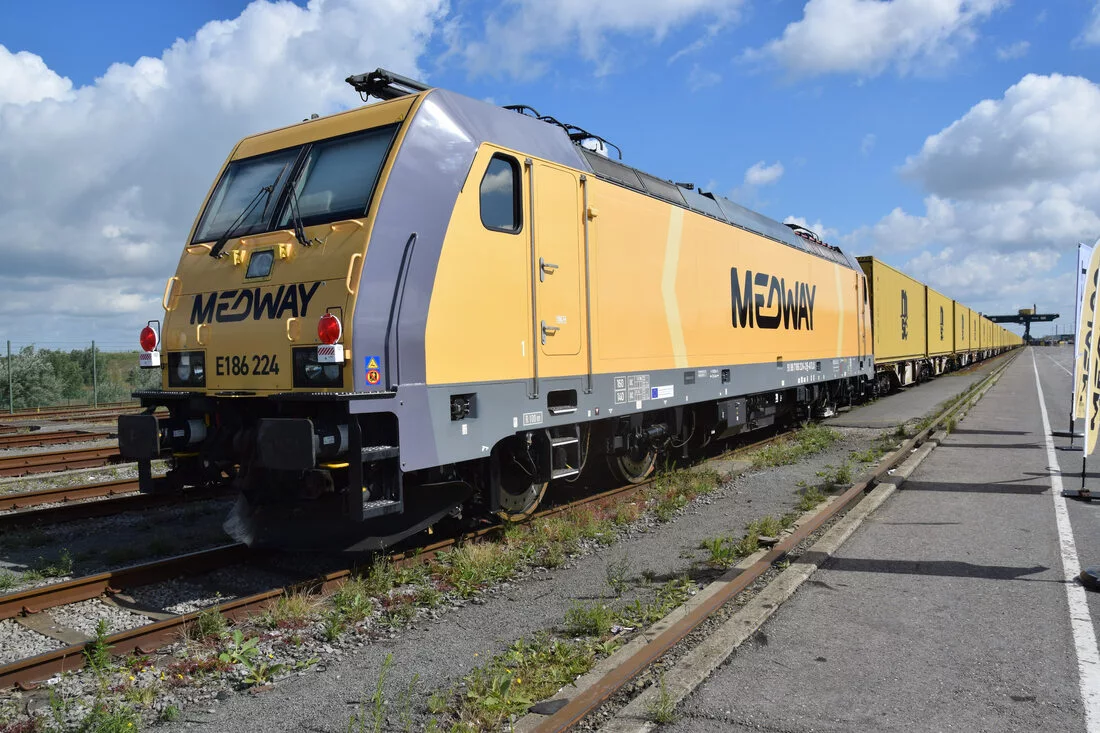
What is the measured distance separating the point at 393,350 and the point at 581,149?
3.34 metres

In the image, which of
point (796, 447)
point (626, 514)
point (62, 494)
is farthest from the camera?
point (796, 447)

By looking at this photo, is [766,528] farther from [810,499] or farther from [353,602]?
[353,602]

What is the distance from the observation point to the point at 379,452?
16.5ft

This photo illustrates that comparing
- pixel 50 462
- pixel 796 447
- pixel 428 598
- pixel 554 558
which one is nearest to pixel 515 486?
pixel 554 558

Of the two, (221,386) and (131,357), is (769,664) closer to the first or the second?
(221,386)

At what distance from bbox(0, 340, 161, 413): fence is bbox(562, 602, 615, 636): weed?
22.9 metres

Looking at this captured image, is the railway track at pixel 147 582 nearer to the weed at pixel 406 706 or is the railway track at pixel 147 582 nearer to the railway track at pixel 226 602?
the railway track at pixel 226 602

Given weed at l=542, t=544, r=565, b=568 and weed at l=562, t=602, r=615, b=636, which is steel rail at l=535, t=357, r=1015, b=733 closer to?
weed at l=562, t=602, r=615, b=636

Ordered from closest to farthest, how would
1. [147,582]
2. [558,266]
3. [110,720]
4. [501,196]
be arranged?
[110,720] < [147,582] < [501,196] < [558,266]

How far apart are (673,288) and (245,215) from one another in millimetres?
4586

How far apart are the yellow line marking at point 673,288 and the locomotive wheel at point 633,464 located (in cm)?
122

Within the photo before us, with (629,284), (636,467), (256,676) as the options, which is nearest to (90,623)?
(256,676)

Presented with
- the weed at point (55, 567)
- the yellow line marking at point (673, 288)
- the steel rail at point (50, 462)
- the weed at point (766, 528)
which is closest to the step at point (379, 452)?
the weed at point (55, 567)

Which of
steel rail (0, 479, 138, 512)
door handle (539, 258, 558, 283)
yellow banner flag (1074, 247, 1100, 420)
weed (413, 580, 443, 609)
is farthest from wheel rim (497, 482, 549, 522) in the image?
steel rail (0, 479, 138, 512)
